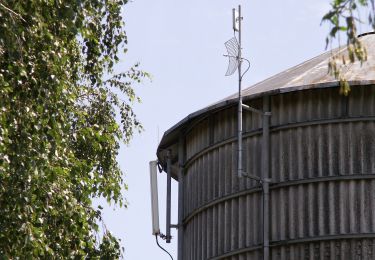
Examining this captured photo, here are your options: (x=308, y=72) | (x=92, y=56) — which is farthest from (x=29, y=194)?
(x=308, y=72)

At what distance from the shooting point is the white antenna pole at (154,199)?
24562 mm

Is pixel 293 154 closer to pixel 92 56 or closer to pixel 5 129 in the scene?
pixel 92 56

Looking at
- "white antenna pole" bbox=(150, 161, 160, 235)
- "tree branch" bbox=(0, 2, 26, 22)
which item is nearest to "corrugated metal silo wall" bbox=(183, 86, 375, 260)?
"white antenna pole" bbox=(150, 161, 160, 235)

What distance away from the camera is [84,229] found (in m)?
17.3

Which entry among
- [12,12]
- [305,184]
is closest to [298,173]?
[305,184]

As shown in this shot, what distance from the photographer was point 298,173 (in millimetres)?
20641

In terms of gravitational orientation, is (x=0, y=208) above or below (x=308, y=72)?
below

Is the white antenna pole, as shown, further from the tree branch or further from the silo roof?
the tree branch

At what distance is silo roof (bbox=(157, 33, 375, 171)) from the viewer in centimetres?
2075

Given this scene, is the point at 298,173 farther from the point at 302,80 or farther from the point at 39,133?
the point at 39,133

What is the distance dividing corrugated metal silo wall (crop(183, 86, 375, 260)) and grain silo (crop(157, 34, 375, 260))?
0.02 meters

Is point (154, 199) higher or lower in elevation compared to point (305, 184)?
higher

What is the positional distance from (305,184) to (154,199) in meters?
5.20

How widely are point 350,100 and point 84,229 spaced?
6.12 m
